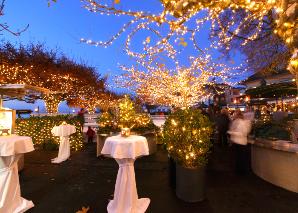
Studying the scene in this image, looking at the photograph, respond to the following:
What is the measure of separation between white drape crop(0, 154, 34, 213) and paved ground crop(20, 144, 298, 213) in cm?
32

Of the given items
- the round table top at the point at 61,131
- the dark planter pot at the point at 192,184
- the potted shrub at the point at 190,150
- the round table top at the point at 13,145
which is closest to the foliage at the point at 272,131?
the potted shrub at the point at 190,150

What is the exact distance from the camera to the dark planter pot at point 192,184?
5367mm

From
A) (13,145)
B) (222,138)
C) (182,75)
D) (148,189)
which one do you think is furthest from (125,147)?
(182,75)

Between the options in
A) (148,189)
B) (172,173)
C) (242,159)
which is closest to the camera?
(148,189)

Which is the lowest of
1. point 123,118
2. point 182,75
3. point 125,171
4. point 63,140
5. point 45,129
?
point 125,171

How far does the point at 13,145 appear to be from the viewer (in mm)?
5016

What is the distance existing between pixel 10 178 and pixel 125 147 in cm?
237

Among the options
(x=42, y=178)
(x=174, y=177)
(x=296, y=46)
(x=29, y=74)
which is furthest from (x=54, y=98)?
(x=296, y=46)

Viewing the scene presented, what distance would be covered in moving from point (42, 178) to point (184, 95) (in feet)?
40.5

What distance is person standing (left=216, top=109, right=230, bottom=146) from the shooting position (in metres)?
11.8

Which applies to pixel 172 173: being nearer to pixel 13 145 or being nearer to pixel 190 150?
pixel 190 150

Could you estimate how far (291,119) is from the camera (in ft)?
28.4

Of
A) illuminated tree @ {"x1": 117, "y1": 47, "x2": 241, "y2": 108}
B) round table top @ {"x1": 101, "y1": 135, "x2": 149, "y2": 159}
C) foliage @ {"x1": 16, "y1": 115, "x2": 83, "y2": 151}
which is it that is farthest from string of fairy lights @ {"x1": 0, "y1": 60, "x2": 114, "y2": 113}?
round table top @ {"x1": 101, "y1": 135, "x2": 149, "y2": 159}

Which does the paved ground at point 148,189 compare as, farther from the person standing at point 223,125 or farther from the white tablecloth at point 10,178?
the person standing at point 223,125
